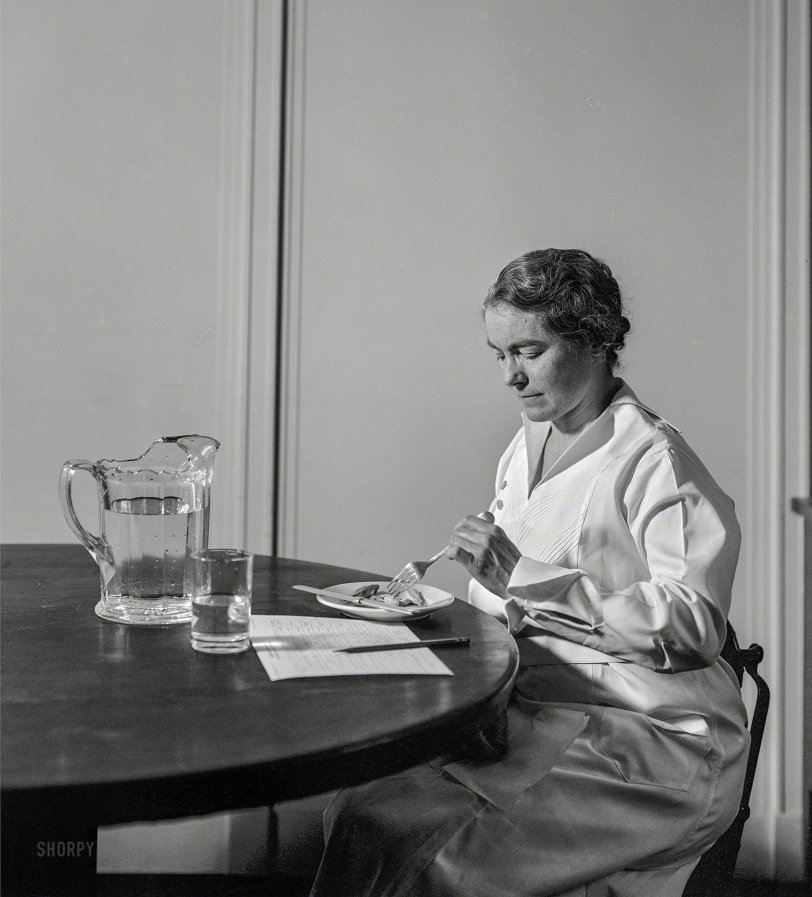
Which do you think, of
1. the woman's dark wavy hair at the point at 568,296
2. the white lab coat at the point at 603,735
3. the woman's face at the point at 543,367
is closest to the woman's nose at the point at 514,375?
the woman's face at the point at 543,367

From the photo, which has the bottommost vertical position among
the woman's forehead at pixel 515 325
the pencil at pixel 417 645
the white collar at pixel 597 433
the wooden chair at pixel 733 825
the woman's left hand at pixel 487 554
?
Answer: the wooden chair at pixel 733 825

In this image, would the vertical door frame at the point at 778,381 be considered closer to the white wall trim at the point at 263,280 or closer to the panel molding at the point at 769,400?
the panel molding at the point at 769,400

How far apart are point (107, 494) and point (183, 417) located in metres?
1.18

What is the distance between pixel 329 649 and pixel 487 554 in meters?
0.39

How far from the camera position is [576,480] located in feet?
5.14

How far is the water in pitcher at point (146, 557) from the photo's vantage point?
1205mm

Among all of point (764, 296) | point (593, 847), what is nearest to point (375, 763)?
point (593, 847)

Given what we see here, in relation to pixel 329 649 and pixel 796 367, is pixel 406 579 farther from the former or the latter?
pixel 796 367

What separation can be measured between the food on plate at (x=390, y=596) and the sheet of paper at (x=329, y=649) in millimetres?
116

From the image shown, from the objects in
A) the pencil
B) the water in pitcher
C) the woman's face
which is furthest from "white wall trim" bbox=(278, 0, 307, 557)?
the pencil

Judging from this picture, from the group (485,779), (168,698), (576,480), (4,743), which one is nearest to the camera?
(4,743)

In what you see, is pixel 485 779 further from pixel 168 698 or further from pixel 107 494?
pixel 107 494

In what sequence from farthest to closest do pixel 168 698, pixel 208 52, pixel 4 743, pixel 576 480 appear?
pixel 208 52 < pixel 576 480 < pixel 168 698 < pixel 4 743

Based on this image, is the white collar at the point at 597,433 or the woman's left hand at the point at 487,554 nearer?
the woman's left hand at the point at 487,554
